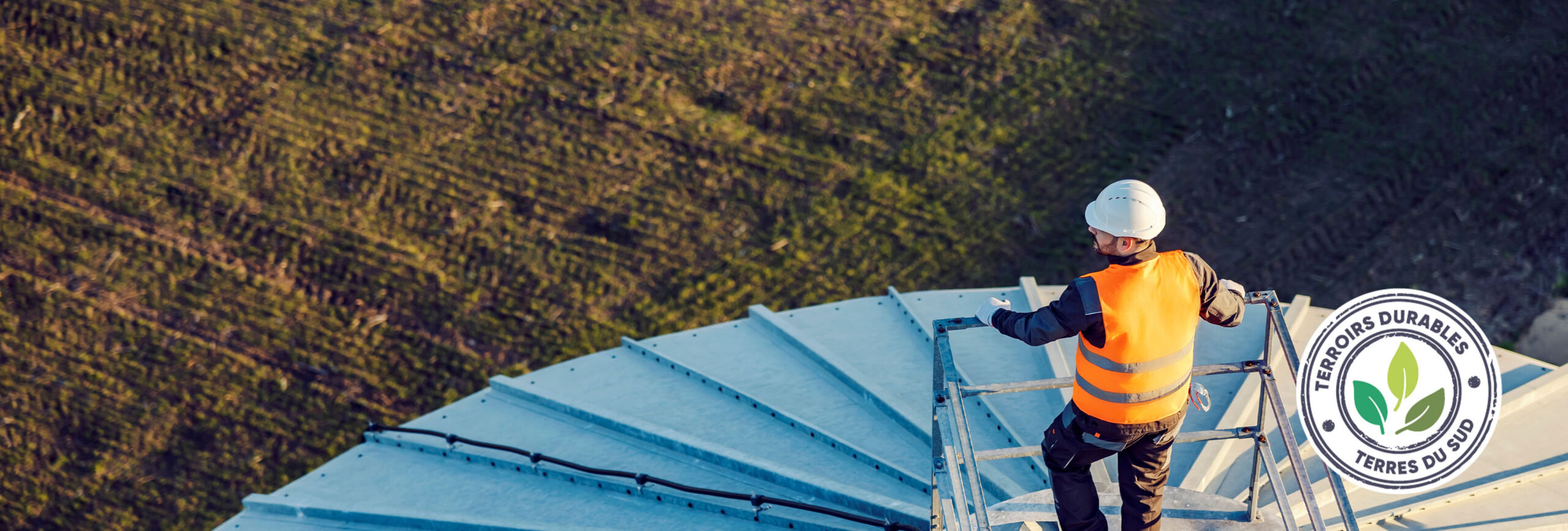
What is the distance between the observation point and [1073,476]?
474 centimetres

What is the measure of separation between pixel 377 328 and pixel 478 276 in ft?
3.87

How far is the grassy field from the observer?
34.3 feet

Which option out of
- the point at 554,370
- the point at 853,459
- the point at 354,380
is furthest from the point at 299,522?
the point at 354,380

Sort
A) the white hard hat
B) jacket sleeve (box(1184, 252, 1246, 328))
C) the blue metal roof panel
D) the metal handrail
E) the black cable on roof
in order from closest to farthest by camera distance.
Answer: the white hard hat
the metal handrail
jacket sleeve (box(1184, 252, 1246, 328))
the black cable on roof
the blue metal roof panel

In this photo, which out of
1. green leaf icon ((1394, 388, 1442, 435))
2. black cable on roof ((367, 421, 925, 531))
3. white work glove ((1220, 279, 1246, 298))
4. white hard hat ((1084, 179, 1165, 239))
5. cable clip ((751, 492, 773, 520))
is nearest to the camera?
white hard hat ((1084, 179, 1165, 239))

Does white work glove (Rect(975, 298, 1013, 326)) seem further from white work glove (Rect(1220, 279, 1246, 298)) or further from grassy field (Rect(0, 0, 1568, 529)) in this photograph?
grassy field (Rect(0, 0, 1568, 529))

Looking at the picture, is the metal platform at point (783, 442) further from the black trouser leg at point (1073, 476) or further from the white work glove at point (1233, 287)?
the white work glove at point (1233, 287)

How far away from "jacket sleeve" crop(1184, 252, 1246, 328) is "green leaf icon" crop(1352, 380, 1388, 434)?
0.74m

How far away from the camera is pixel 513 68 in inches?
493

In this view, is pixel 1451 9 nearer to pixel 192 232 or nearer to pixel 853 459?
pixel 853 459

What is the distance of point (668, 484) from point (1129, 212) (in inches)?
128

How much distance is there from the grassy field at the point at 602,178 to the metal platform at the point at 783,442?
3190 mm

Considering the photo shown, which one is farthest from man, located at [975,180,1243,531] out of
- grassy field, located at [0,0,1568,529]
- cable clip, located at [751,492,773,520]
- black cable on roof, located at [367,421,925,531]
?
grassy field, located at [0,0,1568,529]

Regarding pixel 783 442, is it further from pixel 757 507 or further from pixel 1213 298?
pixel 1213 298
